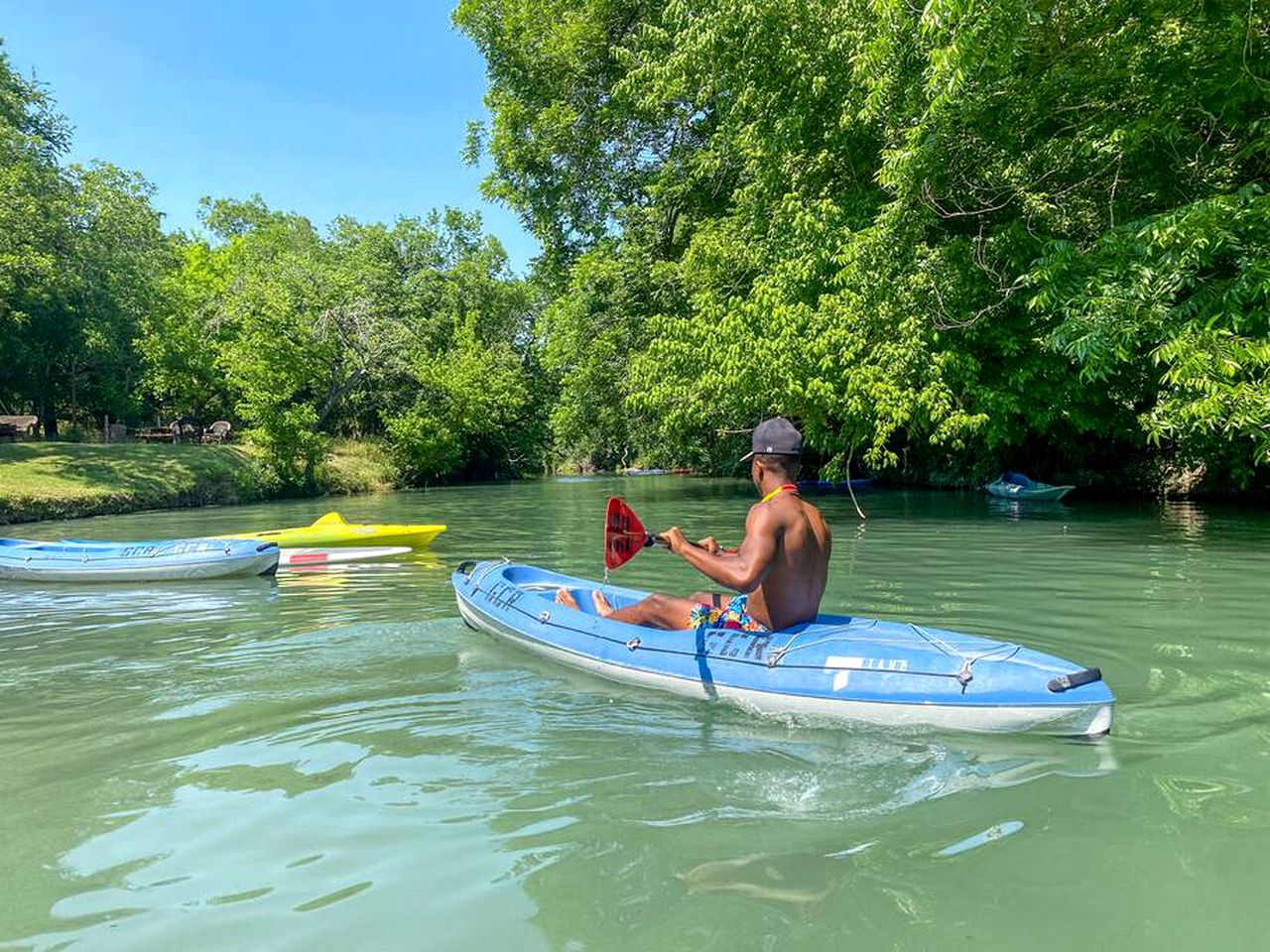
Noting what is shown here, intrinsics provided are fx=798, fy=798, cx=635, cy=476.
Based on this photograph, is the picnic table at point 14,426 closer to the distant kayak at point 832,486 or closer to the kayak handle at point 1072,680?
the distant kayak at point 832,486

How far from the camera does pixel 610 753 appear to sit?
4117 millimetres

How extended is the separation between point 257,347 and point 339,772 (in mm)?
28288

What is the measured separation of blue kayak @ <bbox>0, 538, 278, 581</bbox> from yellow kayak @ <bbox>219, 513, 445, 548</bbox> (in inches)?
50.5

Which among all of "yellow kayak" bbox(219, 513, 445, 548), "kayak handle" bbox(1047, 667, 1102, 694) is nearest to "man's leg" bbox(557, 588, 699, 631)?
"kayak handle" bbox(1047, 667, 1102, 694)

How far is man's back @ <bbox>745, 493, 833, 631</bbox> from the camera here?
15.1ft

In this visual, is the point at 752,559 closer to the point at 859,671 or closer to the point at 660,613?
the point at 859,671

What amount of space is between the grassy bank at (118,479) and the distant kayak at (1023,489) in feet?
75.0

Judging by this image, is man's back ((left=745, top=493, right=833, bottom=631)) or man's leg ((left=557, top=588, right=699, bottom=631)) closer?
man's back ((left=745, top=493, right=833, bottom=631))

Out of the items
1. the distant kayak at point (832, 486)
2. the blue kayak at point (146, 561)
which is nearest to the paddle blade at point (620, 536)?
the blue kayak at point (146, 561)

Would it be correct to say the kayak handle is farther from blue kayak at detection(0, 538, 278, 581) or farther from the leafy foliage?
blue kayak at detection(0, 538, 278, 581)

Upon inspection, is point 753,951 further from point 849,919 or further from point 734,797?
point 734,797

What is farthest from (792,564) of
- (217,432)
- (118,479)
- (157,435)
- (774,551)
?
(157,435)

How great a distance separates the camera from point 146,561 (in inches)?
400

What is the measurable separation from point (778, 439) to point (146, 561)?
901 centimetres
